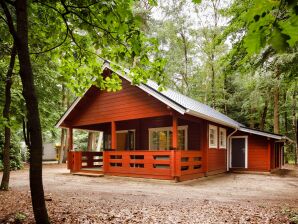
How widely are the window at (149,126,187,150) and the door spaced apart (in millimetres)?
4266

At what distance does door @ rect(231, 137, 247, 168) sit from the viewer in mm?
17250

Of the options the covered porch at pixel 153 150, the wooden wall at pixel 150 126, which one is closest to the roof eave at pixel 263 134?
the wooden wall at pixel 150 126

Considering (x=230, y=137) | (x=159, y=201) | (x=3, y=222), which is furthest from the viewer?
(x=230, y=137)

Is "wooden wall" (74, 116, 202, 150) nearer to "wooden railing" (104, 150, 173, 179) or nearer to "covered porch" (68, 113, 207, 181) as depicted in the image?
"covered porch" (68, 113, 207, 181)

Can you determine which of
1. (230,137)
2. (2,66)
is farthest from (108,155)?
(230,137)

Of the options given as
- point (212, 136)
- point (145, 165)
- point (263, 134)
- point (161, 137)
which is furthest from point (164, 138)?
point (263, 134)

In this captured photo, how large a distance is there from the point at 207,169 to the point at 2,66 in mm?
10133

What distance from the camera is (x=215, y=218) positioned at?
5059mm

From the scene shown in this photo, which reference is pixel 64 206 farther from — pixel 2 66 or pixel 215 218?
pixel 2 66

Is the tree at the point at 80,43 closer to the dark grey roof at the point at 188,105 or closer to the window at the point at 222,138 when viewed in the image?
the dark grey roof at the point at 188,105

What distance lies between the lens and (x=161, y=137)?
15523 millimetres

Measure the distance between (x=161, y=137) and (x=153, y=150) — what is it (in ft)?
9.21

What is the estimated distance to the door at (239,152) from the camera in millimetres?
17250

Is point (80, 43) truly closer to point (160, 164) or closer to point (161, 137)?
point (160, 164)
